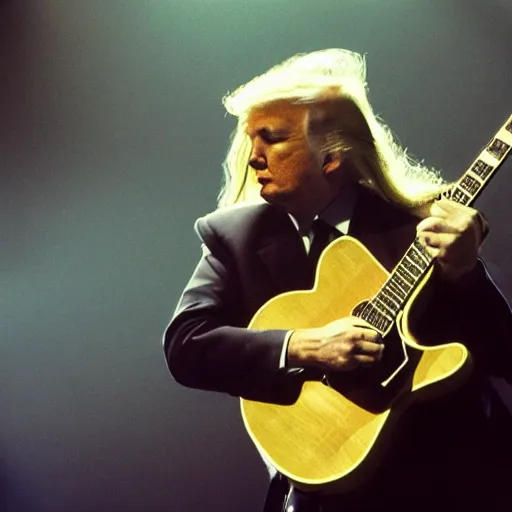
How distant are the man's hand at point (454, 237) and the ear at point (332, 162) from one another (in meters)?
0.24

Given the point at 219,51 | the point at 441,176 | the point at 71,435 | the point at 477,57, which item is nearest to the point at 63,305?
the point at 71,435

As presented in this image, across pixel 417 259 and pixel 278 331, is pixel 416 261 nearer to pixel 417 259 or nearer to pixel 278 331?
pixel 417 259

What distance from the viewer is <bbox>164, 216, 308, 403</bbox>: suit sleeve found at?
5.24 feet

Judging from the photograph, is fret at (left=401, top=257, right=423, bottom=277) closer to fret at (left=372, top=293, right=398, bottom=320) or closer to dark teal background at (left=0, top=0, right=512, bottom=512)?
fret at (left=372, top=293, right=398, bottom=320)

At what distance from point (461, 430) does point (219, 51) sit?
1029 mm

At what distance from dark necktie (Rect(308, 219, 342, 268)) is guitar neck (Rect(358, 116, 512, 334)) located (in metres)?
0.15

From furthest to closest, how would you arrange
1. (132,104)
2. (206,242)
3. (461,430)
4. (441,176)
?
(132,104) → (206,242) → (441,176) → (461,430)

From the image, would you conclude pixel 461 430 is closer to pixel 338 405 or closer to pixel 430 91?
pixel 338 405

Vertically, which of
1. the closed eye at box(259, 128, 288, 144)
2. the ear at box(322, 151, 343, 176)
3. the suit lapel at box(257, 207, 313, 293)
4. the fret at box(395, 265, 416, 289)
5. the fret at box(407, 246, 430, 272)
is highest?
the closed eye at box(259, 128, 288, 144)

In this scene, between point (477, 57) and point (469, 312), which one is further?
point (477, 57)

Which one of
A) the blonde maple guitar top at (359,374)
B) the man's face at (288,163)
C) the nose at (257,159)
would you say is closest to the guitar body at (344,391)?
the blonde maple guitar top at (359,374)

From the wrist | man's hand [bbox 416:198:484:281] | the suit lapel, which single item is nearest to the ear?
the suit lapel

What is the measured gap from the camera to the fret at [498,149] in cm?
151

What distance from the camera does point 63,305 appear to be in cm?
188
